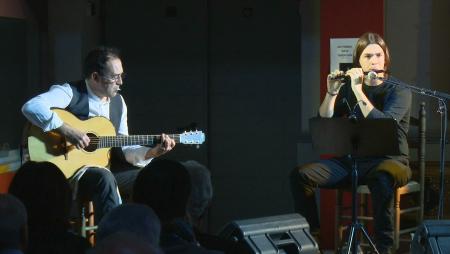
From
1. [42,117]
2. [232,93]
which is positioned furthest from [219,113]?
[42,117]

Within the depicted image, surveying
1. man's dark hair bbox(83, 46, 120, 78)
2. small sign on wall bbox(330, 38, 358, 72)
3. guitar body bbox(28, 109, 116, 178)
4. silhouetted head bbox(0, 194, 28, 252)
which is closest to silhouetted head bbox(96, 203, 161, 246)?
silhouetted head bbox(0, 194, 28, 252)

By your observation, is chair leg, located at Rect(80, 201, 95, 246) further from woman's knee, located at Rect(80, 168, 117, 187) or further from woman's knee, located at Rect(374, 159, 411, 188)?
woman's knee, located at Rect(374, 159, 411, 188)

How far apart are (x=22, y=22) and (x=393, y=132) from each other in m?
2.79

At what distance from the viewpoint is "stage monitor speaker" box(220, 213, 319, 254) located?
3.19m

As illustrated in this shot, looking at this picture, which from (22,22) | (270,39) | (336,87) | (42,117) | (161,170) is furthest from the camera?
(270,39)

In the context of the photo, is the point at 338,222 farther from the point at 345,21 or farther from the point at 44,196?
the point at 44,196

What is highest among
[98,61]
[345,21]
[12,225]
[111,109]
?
[345,21]

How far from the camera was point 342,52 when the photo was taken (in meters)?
5.49

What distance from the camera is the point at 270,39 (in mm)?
6199

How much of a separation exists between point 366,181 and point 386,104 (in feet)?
1.57

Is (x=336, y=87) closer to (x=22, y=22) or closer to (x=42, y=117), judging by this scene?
(x=42, y=117)

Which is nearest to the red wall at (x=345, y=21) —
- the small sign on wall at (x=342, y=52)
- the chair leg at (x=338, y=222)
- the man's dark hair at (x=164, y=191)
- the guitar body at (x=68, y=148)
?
the small sign on wall at (x=342, y=52)

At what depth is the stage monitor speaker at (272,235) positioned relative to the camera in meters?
3.19

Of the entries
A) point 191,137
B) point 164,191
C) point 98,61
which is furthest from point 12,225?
point 191,137
